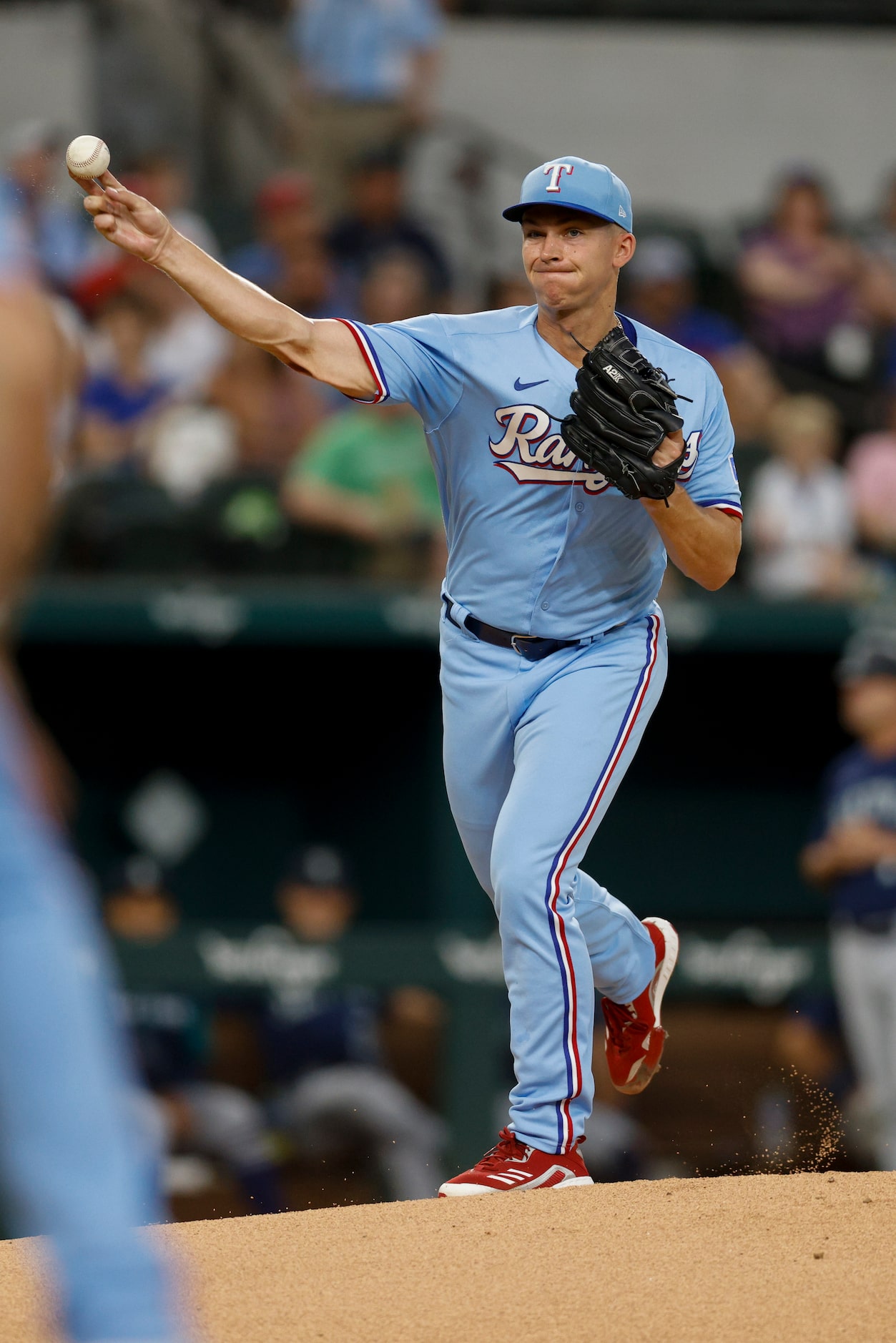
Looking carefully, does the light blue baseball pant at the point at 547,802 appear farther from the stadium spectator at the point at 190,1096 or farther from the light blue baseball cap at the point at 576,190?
the stadium spectator at the point at 190,1096

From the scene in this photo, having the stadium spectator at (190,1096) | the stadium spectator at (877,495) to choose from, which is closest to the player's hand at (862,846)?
the stadium spectator at (877,495)

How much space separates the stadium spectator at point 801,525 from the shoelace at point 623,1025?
375 cm

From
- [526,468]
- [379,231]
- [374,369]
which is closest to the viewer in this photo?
[374,369]

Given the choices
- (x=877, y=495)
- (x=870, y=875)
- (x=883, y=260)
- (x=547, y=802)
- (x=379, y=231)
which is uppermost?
(x=379, y=231)

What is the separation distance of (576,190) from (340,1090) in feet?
14.8

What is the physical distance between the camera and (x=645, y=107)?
10859 mm

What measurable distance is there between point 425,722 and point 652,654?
4.48 m

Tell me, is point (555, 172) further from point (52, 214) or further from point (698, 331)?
point (52, 214)

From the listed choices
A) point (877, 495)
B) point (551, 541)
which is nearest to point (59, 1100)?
point (551, 541)

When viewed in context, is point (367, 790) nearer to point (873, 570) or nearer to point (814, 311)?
point (873, 570)

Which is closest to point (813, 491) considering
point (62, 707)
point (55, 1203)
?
point (62, 707)

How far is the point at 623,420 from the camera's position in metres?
3.34

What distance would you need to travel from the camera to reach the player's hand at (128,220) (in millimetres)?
3285

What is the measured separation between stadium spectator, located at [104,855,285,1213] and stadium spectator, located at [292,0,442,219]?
404 cm
